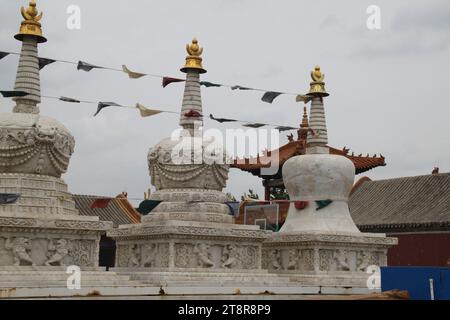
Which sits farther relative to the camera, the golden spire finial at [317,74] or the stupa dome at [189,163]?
the golden spire finial at [317,74]

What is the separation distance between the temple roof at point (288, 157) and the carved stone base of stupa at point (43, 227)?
16446 millimetres

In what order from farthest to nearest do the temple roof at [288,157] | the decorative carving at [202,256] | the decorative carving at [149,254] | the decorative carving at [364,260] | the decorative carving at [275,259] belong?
the temple roof at [288,157] → the decorative carving at [275,259] → the decorative carving at [364,260] → the decorative carving at [149,254] → the decorative carving at [202,256]

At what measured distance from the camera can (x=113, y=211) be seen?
1288 inches

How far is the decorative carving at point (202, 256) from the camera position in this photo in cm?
2203

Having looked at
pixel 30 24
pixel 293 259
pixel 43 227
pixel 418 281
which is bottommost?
pixel 418 281

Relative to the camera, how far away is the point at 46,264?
1900 cm

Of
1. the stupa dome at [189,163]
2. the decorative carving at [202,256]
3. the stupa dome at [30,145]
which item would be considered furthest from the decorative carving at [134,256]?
the stupa dome at [30,145]

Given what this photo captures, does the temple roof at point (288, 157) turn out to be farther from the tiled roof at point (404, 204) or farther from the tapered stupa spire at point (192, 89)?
the tapered stupa spire at point (192, 89)

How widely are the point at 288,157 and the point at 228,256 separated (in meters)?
14.6

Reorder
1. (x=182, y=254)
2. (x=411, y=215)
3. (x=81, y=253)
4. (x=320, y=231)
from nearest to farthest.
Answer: (x=81, y=253), (x=182, y=254), (x=320, y=231), (x=411, y=215)

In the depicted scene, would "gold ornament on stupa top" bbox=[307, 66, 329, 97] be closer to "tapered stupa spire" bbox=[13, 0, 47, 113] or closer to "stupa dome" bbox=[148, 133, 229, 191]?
"stupa dome" bbox=[148, 133, 229, 191]

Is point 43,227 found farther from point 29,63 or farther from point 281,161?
point 281,161

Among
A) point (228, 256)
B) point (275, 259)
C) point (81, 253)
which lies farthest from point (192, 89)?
point (81, 253)

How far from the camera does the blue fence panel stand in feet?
48.1
